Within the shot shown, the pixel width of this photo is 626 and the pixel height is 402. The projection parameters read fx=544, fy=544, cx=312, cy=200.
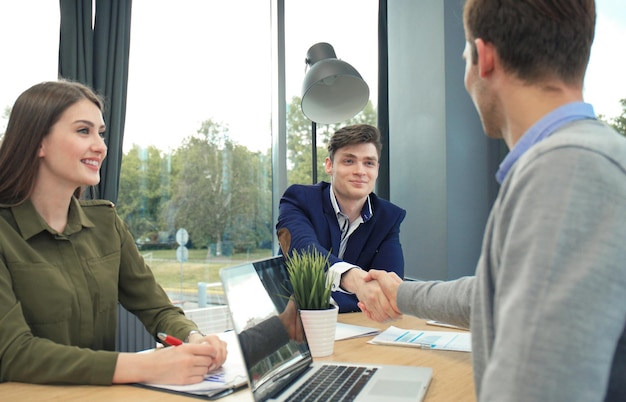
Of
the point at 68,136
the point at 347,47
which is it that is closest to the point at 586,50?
the point at 68,136

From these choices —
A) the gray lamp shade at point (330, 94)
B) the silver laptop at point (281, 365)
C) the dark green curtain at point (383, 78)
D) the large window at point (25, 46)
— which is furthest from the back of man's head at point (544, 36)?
the large window at point (25, 46)

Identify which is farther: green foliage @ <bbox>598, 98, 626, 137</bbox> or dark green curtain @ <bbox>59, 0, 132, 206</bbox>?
dark green curtain @ <bbox>59, 0, 132, 206</bbox>

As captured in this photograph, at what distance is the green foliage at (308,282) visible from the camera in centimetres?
148

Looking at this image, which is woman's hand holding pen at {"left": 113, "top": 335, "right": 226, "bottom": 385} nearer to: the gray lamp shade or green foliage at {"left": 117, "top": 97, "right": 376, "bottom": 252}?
the gray lamp shade

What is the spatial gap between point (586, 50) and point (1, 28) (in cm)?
360

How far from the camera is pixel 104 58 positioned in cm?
365

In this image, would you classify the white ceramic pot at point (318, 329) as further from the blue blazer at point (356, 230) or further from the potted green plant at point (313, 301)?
the blue blazer at point (356, 230)

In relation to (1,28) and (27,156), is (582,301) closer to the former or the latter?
(27,156)

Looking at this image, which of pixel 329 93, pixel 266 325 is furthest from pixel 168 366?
pixel 329 93

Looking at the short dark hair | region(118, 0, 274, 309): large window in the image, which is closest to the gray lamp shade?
the short dark hair

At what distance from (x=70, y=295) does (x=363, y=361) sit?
0.90 m

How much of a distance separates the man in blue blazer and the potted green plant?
85 centimetres

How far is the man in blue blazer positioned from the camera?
2576 millimetres

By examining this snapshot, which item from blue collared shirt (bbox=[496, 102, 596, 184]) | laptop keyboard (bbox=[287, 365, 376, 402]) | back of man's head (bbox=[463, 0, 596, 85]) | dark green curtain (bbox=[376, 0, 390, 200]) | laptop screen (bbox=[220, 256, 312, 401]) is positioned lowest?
laptop keyboard (bbox=[287, 365, 376, 402])
